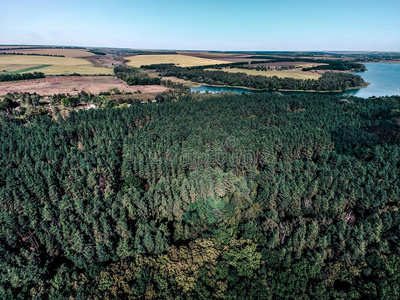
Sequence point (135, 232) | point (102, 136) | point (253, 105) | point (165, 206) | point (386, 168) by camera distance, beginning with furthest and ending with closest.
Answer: point (253, 105)
point (102, 136)
point (386, 168)
point (165, 206)
point (135, 232)

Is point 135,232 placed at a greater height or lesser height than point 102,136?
lesser

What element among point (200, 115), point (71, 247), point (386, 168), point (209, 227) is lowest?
point (71, 247)

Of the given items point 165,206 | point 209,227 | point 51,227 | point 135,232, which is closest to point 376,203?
point 209,227

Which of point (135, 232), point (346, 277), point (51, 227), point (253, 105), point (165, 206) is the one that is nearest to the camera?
point (346, 277)

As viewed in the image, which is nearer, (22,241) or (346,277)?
(346,277)

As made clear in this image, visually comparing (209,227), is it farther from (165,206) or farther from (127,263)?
(127,263)

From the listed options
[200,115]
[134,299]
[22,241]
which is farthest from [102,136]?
[134,299]
